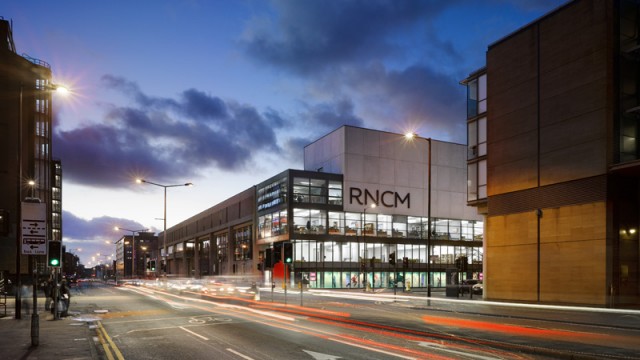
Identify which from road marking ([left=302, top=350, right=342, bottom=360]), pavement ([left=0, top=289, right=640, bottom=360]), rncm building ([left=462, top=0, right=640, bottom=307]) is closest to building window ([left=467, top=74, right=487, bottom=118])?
rncm building ([left=462, top=0, right=640, bottom=307])

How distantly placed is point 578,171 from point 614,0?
11.4m

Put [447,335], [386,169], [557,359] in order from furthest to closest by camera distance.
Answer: [386,169] → [447,335] → [557,359]

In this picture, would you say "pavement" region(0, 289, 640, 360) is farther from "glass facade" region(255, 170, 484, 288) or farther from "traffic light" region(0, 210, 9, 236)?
"glass facade" region(255, 170, 484, 288)

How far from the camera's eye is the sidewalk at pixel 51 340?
14719 millimetres

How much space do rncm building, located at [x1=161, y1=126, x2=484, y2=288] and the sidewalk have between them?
46.3 m

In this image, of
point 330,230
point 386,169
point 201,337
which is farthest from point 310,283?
point 201,337

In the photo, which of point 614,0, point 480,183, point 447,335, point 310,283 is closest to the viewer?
point 447,335

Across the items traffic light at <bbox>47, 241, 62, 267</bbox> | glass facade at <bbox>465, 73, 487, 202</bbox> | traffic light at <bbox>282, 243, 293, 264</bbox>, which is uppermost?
glass facade at <bbox>465, 73, 487, 202</bbox>

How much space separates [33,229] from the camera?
18969 mm

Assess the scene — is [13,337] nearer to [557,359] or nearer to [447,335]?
[447,335]

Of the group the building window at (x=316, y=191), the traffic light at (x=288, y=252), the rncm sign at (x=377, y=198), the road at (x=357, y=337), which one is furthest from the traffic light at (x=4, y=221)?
the rncm sign at (x=377, y=198)

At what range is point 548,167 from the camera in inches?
1537

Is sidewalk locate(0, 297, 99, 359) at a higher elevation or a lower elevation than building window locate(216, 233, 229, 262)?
higher

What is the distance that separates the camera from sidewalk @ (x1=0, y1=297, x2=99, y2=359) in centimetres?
1472
